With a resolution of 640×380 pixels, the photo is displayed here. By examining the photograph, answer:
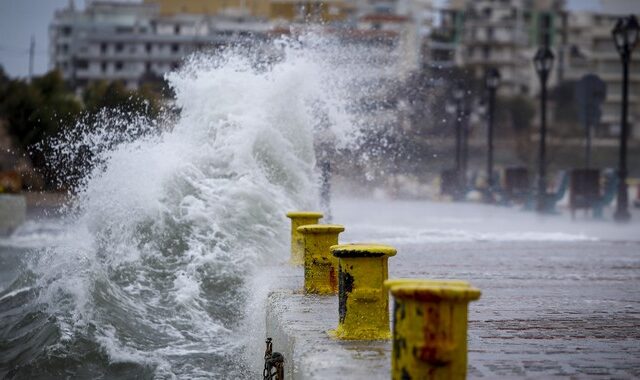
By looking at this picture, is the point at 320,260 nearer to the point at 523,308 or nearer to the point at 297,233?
the point at 523,308

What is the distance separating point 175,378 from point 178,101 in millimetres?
8233

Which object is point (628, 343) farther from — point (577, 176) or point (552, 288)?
point (577, 176)

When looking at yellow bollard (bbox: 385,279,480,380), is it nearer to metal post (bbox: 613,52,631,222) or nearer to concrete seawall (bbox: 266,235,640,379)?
concrete seawall (bbox: 266,235,640,379)

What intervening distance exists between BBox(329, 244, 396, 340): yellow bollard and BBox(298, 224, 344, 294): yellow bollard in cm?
167

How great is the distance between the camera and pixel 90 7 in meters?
124

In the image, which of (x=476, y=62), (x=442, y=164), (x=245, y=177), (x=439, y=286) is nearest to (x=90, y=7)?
(x=476, y=62)

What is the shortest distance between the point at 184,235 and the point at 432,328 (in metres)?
6.90

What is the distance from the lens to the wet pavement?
17.7 ft

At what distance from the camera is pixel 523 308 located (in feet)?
25.0

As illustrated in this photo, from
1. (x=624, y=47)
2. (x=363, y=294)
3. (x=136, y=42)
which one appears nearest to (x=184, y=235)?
(x=363, y=294)

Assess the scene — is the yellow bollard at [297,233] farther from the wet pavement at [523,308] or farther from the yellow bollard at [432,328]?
the yellow bollard at [432,328]

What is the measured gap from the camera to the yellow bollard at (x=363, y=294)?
5.88m

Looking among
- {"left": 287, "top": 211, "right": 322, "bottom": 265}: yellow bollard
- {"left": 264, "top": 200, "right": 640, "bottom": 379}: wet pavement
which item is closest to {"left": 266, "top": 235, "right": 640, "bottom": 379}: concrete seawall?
{"left": 264, "top": 200, "right": 640, "bottom": 379}: wet pavement

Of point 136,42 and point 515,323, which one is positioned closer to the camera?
point 515,323
